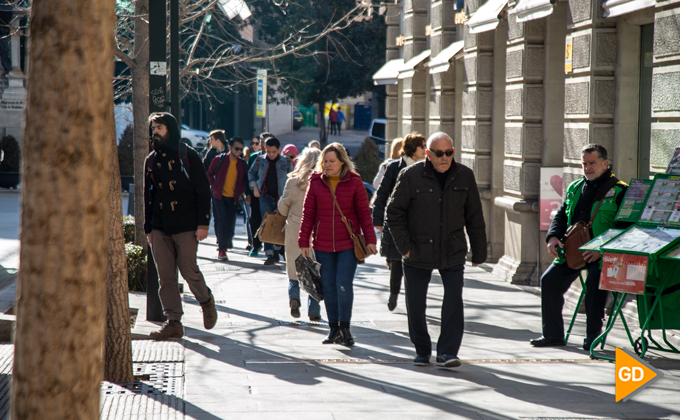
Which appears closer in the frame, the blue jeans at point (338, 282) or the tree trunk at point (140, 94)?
the blue jeans at point (338, 282)

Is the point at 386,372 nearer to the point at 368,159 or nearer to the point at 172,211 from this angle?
the point at 172,211

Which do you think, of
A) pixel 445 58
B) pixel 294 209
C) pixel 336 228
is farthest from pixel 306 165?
pixel 445 58

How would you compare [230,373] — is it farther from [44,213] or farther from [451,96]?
[451,96]

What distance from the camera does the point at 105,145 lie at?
8.07 ft

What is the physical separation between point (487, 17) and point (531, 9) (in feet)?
4.97

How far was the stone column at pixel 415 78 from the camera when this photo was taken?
16.0 metres

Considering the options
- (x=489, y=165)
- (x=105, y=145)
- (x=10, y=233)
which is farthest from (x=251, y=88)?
(x=105, y=145)

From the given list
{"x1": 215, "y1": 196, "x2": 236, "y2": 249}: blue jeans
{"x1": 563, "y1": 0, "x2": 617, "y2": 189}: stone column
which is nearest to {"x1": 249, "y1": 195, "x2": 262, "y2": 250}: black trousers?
{"x1": 215, "y1": 196, "x2": 236, "y2": 249}: blue jeans

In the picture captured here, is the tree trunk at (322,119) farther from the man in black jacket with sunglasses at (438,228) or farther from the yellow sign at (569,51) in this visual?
the man in black jacket with sunglasses at (438,228)

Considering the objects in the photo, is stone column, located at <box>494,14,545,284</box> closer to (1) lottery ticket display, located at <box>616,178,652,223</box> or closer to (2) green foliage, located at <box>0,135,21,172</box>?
(1) lottery ticket display, located at <box>616,178,652,223</box>

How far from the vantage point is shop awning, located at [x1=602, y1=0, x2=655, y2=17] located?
23.7ft

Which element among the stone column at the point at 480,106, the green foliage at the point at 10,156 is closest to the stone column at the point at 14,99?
the green foliage at the point at 10,156

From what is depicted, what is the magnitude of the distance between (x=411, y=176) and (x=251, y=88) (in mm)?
36238

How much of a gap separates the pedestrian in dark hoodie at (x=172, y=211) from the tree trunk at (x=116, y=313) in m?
1.16
